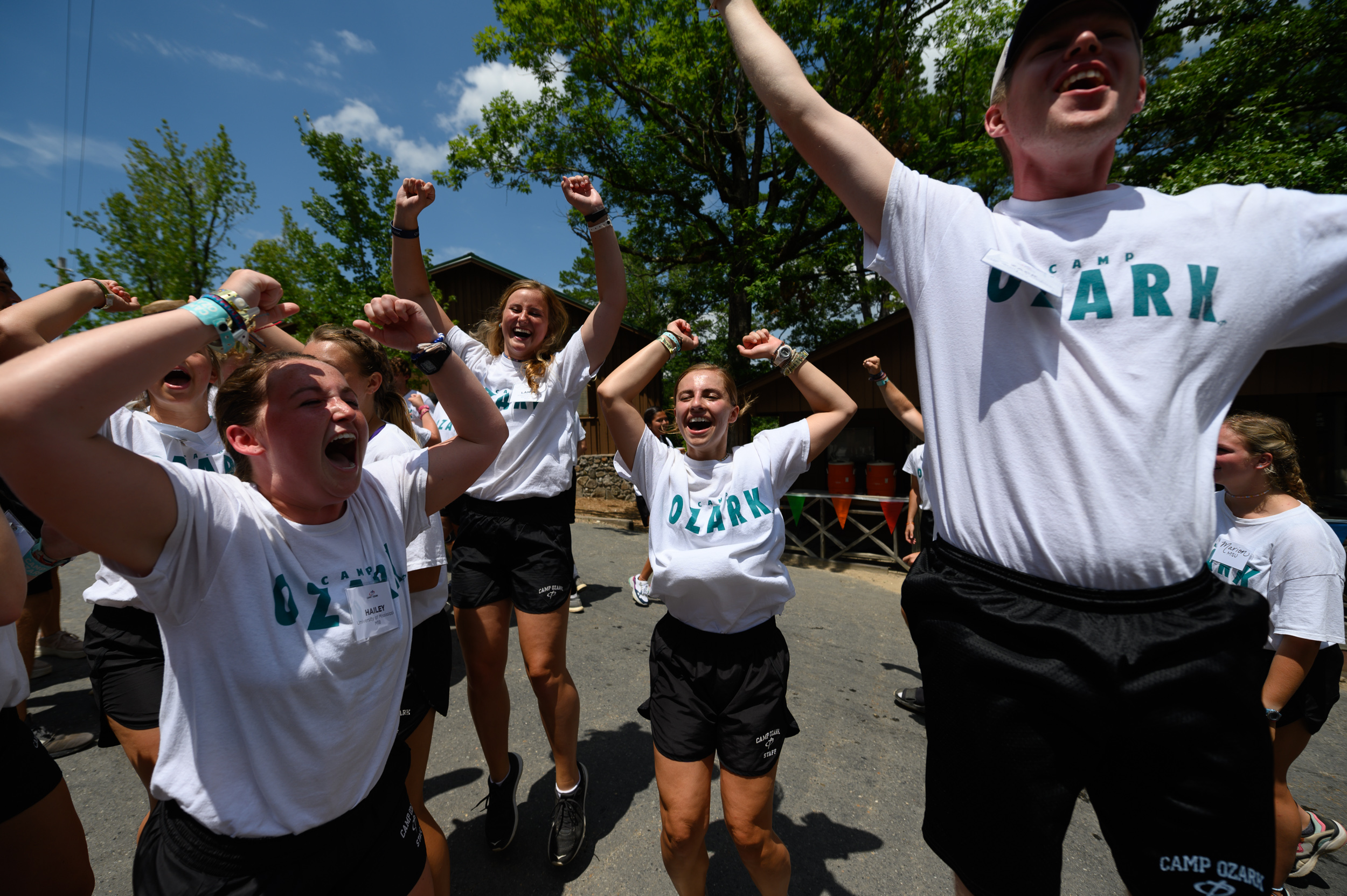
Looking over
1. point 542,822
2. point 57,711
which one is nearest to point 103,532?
Result: point 542,822

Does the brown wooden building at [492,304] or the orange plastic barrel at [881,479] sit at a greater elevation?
the brown wooden building at [492,304]

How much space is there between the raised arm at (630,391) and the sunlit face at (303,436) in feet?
3.31

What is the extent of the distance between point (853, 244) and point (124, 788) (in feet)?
41.3

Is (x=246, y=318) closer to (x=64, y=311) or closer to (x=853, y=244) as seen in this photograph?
(x=64, y=311)

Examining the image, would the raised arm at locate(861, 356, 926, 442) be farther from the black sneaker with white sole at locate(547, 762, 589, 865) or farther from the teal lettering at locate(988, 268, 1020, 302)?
the black sneaker with white sole at locate(547, 762, 589, 865)

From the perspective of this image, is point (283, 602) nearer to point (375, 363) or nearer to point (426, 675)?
point (426, 675)

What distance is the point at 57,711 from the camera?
399 cm

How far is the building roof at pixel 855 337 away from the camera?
9.66 meters

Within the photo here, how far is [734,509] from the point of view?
2.26m

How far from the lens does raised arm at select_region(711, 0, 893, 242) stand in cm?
128

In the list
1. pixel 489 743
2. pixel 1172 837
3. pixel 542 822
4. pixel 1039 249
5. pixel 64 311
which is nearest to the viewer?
pixel 1172 837

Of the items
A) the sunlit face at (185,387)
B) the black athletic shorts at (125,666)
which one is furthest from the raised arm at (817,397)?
the black athletic shorts at (125,666)

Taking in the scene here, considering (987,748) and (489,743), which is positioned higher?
(987,748)

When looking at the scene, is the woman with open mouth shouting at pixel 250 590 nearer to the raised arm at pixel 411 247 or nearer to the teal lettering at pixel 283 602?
the teal lettering at pixel 283 602
